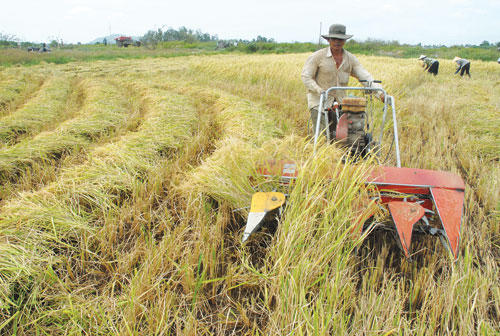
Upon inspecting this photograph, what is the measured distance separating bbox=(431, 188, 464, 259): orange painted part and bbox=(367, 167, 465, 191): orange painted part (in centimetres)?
5

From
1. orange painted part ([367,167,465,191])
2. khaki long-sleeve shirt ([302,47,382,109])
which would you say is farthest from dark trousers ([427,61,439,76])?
orange painted part ([367,167,465,191])

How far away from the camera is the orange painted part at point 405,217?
Answer: 5.90 ft

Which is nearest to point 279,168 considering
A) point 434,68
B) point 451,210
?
point 451,210

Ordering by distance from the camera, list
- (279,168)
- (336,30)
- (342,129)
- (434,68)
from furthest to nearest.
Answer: (434,68)
(336,30)
(342,129)
(279,168)

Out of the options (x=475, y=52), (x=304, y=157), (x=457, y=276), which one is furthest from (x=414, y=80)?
(x=475, y=52)

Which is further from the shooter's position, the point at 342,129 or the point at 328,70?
the point at 328,70

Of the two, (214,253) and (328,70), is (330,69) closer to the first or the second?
(328,70)

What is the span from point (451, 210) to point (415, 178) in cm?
29

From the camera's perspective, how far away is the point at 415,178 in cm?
211

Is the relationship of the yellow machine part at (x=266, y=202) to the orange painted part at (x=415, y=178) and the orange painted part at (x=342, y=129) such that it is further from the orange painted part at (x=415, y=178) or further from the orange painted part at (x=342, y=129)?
the orange painted part at (x=342, y=129)

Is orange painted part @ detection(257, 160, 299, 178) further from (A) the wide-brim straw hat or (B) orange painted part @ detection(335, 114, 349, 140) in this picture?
(A) the wide-brim straw hat

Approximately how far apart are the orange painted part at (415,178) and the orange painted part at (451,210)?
2.0 inches

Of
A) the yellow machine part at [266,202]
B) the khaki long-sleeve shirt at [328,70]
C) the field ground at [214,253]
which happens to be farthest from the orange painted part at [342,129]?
the yellow machine part at [266,202]

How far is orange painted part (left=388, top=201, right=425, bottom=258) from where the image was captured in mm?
1798
